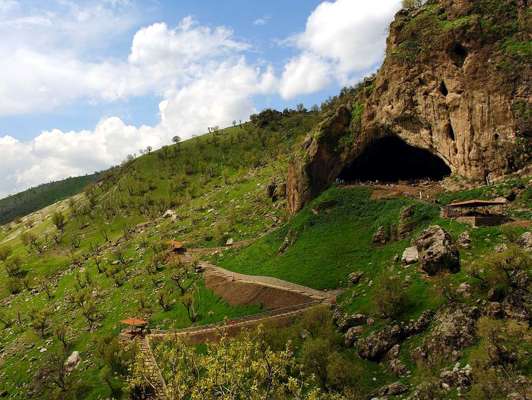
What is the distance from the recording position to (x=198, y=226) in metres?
108

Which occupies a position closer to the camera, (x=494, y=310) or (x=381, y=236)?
(x=494, y=310)

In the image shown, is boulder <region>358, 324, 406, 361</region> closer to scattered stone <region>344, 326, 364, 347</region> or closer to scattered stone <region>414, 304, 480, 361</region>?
scattered stone <region>344, 326, 364, 347</region>

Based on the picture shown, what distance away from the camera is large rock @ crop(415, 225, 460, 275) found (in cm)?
3975

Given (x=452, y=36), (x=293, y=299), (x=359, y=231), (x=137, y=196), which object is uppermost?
(x=452, y=36)

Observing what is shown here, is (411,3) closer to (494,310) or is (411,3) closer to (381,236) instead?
(381,236)

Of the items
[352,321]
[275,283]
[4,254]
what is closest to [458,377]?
[352,321]

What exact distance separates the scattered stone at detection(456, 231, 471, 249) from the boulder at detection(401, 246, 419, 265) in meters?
4.64

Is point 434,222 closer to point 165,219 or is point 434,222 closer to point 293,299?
point 293,299

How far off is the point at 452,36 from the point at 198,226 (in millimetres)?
72260

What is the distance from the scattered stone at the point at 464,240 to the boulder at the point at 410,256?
15.2ft

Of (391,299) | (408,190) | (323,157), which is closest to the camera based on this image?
(391,299)

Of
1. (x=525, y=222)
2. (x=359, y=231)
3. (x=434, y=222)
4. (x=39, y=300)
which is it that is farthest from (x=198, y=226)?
(x=525, y=222)

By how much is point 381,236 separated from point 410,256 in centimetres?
893

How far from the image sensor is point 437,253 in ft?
133
